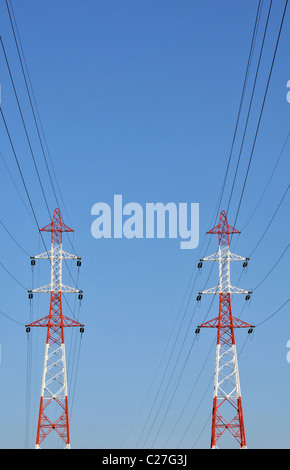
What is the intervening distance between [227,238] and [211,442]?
50.4 ft

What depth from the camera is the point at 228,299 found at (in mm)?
56062

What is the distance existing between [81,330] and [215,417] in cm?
1217
